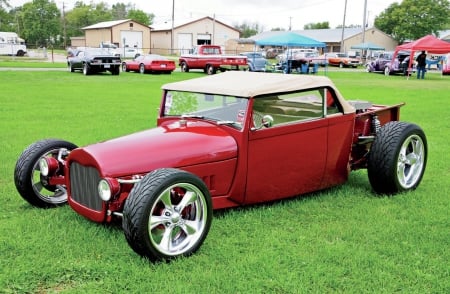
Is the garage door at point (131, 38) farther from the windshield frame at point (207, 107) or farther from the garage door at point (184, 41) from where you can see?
the windshield frame at point (207, 107)

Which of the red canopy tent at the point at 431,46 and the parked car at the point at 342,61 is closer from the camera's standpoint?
the red canopy tent at the point at 431,46

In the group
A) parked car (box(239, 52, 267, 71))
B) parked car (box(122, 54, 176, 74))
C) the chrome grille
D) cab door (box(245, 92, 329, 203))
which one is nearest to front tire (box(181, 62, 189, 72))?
parked car (box(122, 54, 176, 74))

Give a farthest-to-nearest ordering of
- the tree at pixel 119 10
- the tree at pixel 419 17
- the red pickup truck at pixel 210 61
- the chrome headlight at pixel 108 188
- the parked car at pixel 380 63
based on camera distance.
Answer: the tree at pixel 119 10 < the tree at pixel 419 17 < the parked car at pixel 380 63 < the red pickup truck at pixel 210 61 < the chrome headlight at pixel 108 188

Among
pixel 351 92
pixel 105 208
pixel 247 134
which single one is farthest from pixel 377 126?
pixel 351 92

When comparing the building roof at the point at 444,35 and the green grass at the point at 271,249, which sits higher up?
the building roof at the point at 444,35

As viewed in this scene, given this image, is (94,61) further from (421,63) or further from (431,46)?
(431,46)

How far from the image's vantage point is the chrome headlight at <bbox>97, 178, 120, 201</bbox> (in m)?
3.87

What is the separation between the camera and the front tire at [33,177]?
4.86 m

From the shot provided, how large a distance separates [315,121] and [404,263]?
178 cm

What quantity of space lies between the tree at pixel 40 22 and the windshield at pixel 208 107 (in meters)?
88.2

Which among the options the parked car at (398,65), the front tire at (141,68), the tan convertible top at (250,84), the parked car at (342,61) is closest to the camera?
the tan convertible top at (250,84)

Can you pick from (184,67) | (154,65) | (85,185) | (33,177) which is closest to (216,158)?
(85,185)

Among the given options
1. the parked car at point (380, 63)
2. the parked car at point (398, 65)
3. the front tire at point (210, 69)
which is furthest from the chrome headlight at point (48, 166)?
the parked car at point (380, 63)

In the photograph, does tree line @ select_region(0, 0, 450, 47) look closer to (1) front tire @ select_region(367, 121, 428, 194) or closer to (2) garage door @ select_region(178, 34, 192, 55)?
(2) garage door @ select_region(178, 34, 192, 55)
